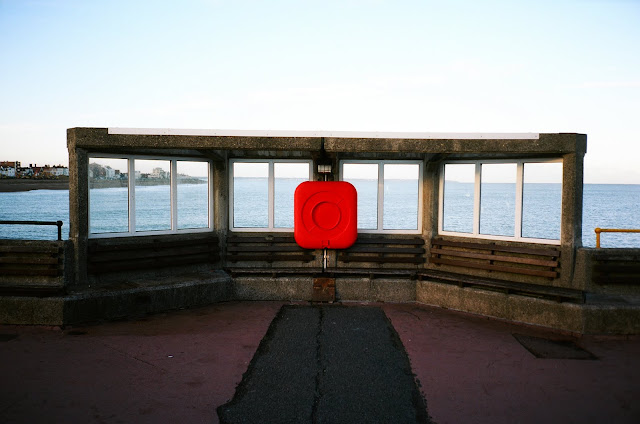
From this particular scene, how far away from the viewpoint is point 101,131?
24.2 ft

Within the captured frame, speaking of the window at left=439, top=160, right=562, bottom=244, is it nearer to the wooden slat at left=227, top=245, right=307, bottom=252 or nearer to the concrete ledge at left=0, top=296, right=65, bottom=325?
the wooden slat at left=227, top=245, right=307, bottom=252

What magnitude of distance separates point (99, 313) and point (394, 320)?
4488 mm

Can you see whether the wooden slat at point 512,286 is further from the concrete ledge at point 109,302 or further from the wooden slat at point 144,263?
the wooden slat at point 144,263

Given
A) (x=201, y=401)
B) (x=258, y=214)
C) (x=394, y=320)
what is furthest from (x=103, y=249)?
(x=258, y=214)

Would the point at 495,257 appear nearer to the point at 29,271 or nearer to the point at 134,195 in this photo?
the point at 134,195

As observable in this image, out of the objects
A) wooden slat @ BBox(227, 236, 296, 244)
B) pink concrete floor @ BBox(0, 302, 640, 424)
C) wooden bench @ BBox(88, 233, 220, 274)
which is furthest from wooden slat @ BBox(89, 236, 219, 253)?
pink concrete floor @ BBox(0, 302, 640, 424)

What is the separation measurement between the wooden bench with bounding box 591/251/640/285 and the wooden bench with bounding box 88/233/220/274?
6.59m

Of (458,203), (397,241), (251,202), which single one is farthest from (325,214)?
(458,203)

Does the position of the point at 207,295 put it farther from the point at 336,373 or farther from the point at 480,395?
the point at 480,395

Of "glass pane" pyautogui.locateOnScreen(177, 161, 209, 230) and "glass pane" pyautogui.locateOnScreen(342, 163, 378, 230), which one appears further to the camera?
"glass pane" pyautogui.locateOnScreen(177, 161, 209, 230)

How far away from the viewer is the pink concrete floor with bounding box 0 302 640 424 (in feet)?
14.2

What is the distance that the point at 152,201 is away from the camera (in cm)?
6325

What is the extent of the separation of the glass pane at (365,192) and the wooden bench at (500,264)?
167 centimetres

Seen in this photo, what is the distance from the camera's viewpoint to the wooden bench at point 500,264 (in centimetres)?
733
